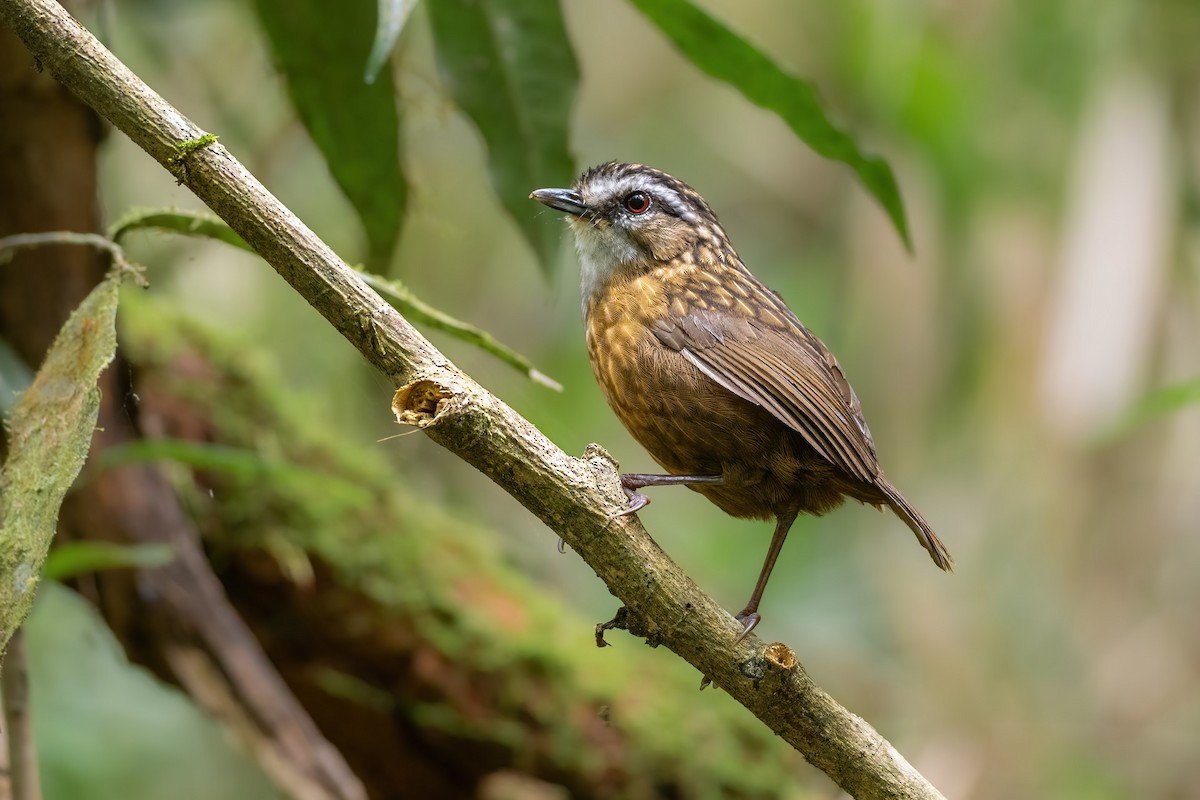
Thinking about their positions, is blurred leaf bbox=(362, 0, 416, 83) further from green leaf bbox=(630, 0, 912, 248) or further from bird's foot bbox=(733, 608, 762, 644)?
bird's foot bbox=(733, 608, 762, 644)

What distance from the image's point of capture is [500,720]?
3.63 metres

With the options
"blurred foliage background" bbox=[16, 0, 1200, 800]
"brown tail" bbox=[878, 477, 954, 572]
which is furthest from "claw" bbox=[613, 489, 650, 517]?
"blurred foliage background" bbox=[16, 0, 1200, 800]

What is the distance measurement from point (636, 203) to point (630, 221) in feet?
0.22

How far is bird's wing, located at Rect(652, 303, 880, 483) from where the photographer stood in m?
2.63

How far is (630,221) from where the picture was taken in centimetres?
322

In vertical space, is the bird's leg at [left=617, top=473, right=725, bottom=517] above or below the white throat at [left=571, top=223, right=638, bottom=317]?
below

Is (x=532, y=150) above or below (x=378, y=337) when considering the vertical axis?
above

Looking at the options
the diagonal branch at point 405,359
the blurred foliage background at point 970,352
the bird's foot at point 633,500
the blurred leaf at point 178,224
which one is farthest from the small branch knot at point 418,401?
the blurred foliage background at point 970,352

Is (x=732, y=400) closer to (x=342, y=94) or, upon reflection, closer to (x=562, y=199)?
(x=562, y=199)

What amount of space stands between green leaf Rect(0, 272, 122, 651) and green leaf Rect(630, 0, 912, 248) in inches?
47.8

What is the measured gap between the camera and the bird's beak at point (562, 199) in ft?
9.51

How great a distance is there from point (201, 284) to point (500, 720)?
2734 mm

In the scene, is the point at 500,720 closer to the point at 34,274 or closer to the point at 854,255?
the point at 34,274

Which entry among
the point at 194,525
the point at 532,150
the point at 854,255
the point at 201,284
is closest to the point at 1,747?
the point at 194,525
